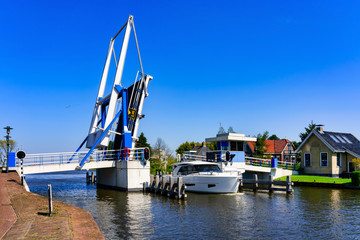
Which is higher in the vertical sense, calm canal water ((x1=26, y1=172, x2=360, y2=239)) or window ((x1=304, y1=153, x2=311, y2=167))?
window ((x1=304, y1=153, x2=311, y2=167))

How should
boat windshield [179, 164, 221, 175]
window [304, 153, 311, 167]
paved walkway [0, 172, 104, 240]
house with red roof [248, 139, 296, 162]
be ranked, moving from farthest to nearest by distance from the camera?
house with red roof [248, 139, 296, 162], window [304, 153, 311, 167], boat windshield [179, 164, 221, 175], paved walkway [0, 172, 104, 240]

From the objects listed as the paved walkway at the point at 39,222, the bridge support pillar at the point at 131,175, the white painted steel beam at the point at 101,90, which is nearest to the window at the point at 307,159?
the bridge support pillar at the point at 131,175

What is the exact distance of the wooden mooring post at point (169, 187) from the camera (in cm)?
2156

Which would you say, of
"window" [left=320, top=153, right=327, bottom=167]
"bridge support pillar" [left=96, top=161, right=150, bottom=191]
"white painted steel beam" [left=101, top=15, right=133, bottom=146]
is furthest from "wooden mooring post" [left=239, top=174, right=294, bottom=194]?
"white painted steel beam" [left=101, top=15, right=133, bottom=146]

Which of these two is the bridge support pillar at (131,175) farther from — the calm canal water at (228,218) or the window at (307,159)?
the window at (307,159)

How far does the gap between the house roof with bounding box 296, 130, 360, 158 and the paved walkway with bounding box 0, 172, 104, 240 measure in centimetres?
2913

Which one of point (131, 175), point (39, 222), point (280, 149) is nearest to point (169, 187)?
point (131, 175)

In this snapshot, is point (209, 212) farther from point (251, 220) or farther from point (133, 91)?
point (133, 91)

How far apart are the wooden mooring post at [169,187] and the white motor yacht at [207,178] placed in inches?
78.1

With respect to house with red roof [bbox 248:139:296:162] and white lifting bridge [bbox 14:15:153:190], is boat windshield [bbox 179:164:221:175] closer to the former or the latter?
white lifting bridge [bbox 14:15:153:190]

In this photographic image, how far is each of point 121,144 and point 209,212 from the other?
49.4 feet

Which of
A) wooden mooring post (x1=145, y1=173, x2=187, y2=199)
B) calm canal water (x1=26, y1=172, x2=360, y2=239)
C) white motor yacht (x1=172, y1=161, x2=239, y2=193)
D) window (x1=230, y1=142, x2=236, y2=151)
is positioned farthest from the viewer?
window (x1=230, y1=142, x2=236, y2=151)

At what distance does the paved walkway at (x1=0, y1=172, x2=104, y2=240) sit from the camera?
355 inches

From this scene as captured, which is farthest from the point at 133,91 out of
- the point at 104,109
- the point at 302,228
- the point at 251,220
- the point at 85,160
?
the point at 302,228
